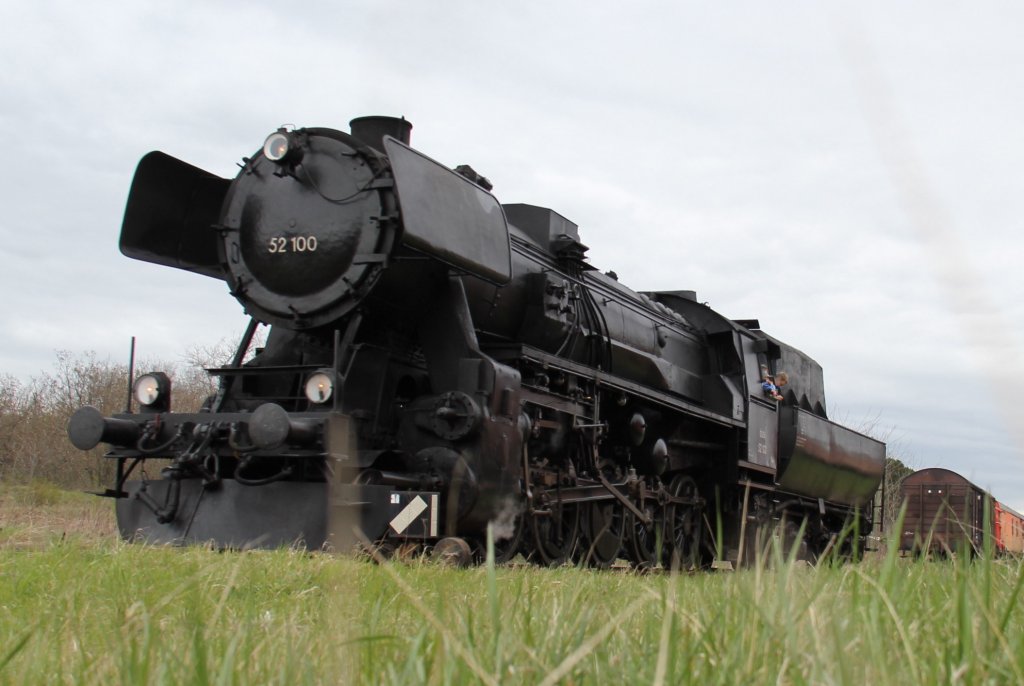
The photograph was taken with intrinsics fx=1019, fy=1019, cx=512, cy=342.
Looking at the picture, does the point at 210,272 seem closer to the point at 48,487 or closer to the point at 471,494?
the point at 471,494

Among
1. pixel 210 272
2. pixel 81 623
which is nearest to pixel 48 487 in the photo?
pixel 210 272

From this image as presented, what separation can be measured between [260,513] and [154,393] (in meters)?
1.79

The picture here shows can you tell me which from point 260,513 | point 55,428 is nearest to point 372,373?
point 260,513

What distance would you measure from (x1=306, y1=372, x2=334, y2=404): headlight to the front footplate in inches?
26.2

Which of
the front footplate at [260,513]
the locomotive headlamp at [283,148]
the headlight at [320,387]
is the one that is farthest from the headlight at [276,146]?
the front footplate at [260,513]

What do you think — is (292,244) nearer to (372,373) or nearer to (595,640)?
(372,373)

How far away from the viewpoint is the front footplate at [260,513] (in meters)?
7.65

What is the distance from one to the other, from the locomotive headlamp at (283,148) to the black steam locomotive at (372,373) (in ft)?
0.07

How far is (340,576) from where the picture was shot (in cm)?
113

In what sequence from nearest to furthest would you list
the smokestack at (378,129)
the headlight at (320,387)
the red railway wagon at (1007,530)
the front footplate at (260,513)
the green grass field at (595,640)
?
1. the green grass field at (595,640)
2. the front footplate at (260,513)
3. the headlight at (320,387)
4. the smokestack at (378,129)
5. the red railway wagon at (1007,530)

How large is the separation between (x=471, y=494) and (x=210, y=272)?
353cm

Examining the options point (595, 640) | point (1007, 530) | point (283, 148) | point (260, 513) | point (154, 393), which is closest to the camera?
point (595, 640)

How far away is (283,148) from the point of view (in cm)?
875

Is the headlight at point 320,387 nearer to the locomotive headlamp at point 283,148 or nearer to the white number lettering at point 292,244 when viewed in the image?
the white number lettering at point 292,244
